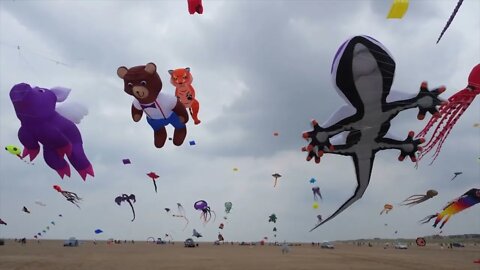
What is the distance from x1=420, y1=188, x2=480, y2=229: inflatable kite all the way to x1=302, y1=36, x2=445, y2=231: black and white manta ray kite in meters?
10.8

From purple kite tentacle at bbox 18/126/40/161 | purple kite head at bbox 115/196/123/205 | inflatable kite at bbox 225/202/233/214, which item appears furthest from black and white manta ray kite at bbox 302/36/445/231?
purple kite head at bbox 115/196/123/205

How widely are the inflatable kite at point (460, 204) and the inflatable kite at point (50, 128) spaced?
16.9 metres

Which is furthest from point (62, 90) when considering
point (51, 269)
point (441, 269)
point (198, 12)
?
point (441, 269)

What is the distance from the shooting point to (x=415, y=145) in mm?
11039

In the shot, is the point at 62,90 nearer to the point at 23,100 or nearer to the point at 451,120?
the point at 23,100

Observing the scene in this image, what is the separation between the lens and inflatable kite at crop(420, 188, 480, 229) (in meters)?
19.4

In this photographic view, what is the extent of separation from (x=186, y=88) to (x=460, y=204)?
1468 cm

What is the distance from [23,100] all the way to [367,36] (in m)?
9.68

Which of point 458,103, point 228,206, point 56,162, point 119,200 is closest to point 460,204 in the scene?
point 458,103

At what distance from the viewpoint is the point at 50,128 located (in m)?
12.6

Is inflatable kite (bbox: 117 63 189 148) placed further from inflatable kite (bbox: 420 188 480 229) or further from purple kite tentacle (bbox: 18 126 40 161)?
inflatable kite (bbox: 420 188 480 229)

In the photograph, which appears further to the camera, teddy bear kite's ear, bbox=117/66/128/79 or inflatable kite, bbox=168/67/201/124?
inflatable kite, bbox=168/67/201/124

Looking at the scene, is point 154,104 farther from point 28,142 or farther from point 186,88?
point 28,142

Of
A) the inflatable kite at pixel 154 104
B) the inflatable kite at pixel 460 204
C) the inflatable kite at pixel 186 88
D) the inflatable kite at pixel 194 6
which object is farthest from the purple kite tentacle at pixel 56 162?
the inflatable kite at pixel 460 204
